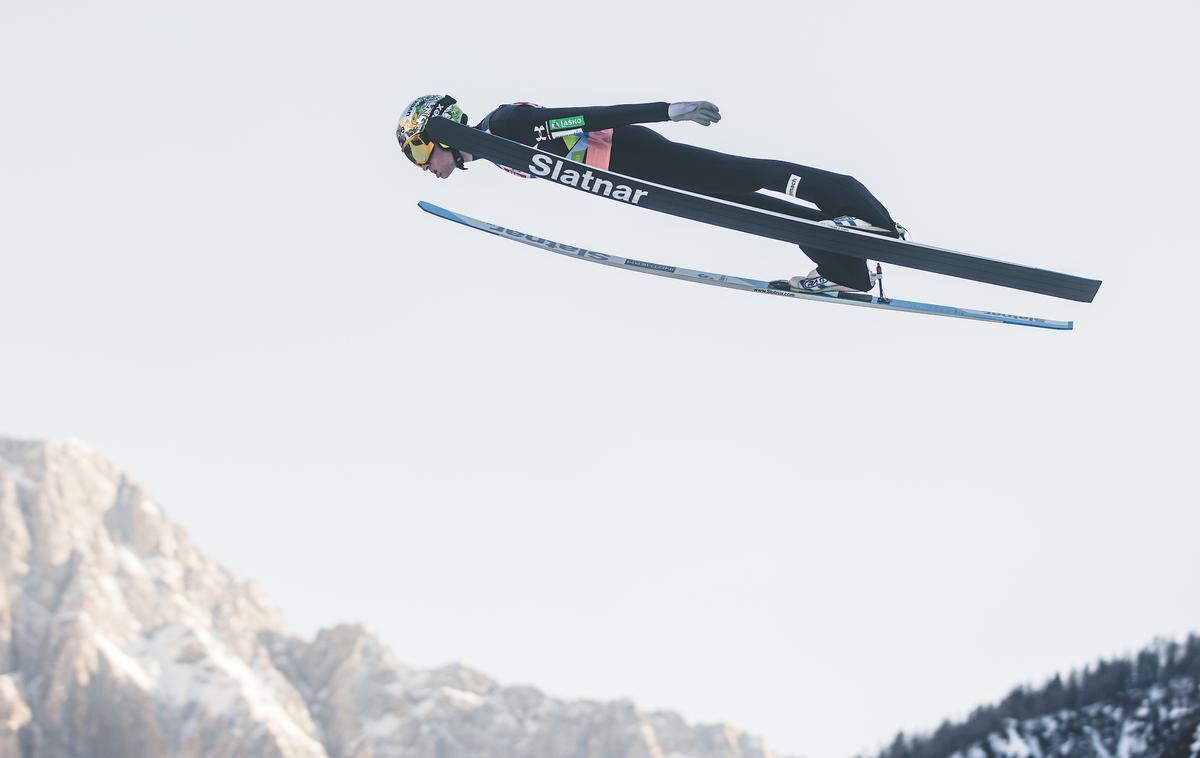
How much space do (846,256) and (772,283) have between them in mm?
1282

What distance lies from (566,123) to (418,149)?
1.81m

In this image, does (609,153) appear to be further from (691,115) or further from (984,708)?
(984,708)

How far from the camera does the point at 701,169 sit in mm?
14945

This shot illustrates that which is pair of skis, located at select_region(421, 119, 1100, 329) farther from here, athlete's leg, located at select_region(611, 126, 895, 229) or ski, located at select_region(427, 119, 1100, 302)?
athlete's leg, located at select_region(611, 126, 895, 229)

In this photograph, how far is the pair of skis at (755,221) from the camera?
A: 14398mm

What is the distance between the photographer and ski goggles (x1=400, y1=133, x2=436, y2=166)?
15.3 meters

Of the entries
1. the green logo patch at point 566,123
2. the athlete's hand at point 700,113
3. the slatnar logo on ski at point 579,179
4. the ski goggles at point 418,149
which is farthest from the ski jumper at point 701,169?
the athlete's hand at point 700,113

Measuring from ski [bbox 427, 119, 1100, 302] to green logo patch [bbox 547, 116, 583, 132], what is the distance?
326mm

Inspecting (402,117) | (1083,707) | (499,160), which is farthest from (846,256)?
(1083,707)

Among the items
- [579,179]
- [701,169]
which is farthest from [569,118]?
[701,169]

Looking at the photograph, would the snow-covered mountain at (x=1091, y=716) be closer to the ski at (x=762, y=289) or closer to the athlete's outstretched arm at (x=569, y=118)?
the ski at (x=762, y=289)

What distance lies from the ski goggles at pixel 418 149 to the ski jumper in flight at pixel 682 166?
1cm

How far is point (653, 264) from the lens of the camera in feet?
54.7

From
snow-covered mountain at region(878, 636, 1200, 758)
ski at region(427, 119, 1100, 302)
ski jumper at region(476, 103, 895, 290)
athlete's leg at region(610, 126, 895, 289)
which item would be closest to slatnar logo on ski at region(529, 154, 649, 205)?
ski at region(427, 119, 1100, 302)
